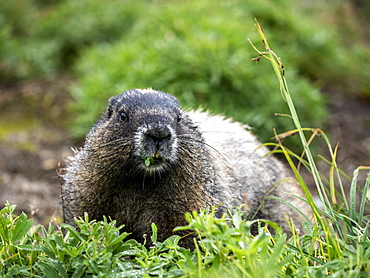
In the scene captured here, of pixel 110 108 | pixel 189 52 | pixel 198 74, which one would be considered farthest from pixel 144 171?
pixel 189 52

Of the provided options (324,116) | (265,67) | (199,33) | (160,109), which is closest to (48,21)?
(199,33)

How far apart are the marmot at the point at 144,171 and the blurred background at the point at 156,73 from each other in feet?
6.69

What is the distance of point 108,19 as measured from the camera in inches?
455

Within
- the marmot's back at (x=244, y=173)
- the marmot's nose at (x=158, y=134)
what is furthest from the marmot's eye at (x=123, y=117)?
the marmot's back at (x=244, y=173)

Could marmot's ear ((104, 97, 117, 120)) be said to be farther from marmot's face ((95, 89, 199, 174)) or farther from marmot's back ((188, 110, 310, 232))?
marmot's back ((188, 110, 310, 232))

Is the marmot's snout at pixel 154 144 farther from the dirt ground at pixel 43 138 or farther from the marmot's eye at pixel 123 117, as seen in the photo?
the dirt ground at pixel 43 138

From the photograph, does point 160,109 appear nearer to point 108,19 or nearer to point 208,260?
point 208,260

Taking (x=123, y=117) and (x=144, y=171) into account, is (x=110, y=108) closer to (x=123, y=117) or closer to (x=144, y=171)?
(x=123, y=117)

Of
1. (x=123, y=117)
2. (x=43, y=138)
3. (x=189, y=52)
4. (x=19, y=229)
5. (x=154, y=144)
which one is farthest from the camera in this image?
(x=43, y=138)

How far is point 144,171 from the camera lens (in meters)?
3.64

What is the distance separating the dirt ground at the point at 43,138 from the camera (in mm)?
6734

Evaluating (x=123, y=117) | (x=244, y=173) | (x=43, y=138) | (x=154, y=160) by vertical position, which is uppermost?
(x=43, y=138)

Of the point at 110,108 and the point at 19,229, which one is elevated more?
the point at 110,108

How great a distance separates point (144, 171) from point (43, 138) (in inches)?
210
